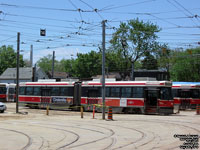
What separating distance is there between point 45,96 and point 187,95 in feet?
49.5

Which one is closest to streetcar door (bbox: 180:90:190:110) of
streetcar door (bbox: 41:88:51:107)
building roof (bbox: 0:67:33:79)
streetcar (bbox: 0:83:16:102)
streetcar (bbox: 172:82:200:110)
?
streetcar (bbox: 172:82:200:110)

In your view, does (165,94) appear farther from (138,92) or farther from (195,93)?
(195,93)

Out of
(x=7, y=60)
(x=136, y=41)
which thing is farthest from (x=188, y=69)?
(x=7, y=60)

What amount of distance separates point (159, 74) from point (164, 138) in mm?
50420

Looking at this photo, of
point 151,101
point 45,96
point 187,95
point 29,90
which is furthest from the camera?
point 29,90

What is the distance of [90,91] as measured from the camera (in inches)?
1331

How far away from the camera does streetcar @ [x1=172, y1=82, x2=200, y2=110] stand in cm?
3775

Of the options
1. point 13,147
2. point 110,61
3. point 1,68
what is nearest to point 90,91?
point 13,147

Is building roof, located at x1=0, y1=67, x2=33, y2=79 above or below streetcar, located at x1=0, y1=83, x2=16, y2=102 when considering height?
above

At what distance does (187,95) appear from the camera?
38062 mm

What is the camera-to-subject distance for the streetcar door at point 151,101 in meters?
29.5

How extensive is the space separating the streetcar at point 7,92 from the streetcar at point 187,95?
2550cm

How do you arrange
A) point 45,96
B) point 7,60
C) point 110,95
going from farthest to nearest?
point 7,60
point 45,96
point 110,95

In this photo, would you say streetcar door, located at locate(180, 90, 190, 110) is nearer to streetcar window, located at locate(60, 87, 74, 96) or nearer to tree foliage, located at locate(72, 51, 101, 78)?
streetcar window, located at locate(60, 87, 74, 96)
